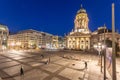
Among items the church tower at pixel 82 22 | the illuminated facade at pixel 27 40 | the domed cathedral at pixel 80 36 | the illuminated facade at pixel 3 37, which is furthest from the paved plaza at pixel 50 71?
the illuminated facade at pixel 27 40

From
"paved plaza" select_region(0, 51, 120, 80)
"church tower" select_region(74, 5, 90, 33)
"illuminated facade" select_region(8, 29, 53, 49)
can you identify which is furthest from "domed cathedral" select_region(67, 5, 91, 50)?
"paved plaza" select_region(0, 51, 120, 80)

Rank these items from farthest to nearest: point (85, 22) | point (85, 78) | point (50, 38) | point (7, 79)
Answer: point (50, 38) < point (85, 22) < point (85, 78) < point (7, 79)

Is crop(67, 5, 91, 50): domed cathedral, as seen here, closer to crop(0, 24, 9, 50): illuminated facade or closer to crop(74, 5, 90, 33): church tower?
crop(74, 5, 90, 33): church tower

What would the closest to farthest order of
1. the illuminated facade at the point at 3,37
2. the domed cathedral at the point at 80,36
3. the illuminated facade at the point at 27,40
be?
1. the illuminated facade at the point at 3,37
2. the domed cathedral at the point at 80,36
3. the illuminated facade at the point at 27,40

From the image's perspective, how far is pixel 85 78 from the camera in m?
13.7

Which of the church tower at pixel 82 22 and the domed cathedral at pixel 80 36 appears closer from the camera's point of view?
the domed cathedral at pixel 80 36

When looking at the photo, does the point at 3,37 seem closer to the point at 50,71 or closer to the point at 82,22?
the point at 50,71

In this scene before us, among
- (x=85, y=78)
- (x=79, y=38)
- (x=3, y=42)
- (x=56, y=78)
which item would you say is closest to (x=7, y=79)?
(x=56, y=78)

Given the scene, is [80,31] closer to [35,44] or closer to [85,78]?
[35,44]

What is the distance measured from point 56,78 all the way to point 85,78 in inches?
158

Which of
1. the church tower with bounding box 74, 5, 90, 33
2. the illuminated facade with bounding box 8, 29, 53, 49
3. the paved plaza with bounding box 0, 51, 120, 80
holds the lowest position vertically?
the paved plaza with bounding box 0, 51, 120, 80

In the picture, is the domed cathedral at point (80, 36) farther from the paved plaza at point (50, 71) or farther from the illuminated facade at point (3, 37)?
the paved plaza at point (50, 71)

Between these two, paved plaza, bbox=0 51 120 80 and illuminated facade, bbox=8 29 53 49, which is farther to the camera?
illuminated facade, bbox=8 29 53 49

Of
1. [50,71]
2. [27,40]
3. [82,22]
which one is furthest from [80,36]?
[50,71]
